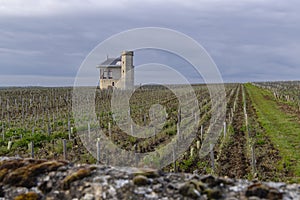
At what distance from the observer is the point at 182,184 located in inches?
137

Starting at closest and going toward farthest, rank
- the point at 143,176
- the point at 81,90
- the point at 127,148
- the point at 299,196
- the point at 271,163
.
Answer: the point at 299,196 < the point at 143,176 < the point at 271,163 < the point at 127,148 < the point at 81,90

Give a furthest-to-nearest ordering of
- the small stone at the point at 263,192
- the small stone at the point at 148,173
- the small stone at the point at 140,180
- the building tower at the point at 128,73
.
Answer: the building tower at the point at 128,73 < the small stone at the point at 148,173 < the small stone at the point at 140,180 < the small stone at the point at 263,192

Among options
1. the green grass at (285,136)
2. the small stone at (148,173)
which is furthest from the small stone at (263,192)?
the green grass at (285,136)

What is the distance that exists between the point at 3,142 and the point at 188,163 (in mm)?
9826

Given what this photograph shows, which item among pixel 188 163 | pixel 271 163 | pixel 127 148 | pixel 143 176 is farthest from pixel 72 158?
pixel 143 176

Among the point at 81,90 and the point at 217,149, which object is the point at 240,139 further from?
the point at 81,90

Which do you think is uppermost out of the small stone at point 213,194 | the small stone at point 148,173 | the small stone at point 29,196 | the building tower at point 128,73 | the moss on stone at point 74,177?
the building tower at point 128,73

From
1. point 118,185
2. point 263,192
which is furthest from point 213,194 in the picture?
point 118,185

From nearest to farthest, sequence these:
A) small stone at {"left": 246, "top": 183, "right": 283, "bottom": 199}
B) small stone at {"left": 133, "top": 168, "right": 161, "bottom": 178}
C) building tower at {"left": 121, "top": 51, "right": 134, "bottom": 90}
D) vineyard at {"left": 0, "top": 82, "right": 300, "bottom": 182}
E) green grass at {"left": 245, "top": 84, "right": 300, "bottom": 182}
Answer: small stone at {"left": 246, "top": 183, "right": 283, "bottom": 199} → small stone at {"left": 133, "top": 168, "right": 161, "bottom": 178} → vineyard at {"left": 0, "top": 82, "right": 300, "bottom": 182} → green grass at {"left": 245, "top": 84, "right": 300, "bottom": 182} → building tower at {"left": 121, "top": 51, "right": 134, "bottom": 90}

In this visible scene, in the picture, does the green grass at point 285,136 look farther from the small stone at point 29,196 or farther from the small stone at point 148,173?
the small stone at point 29,196

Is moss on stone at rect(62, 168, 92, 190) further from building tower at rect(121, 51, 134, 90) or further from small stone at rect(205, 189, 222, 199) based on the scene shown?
building tower at rect(121, 51, 134, 90)

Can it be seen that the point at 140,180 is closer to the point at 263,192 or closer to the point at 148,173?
the point at 148,173

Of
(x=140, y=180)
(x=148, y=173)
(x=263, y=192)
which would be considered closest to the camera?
(x=263, y=192)

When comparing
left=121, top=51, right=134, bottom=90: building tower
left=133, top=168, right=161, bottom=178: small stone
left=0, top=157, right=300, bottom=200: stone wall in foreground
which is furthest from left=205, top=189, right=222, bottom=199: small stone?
left=121, top=51, right=134, bottom=90: building tower
